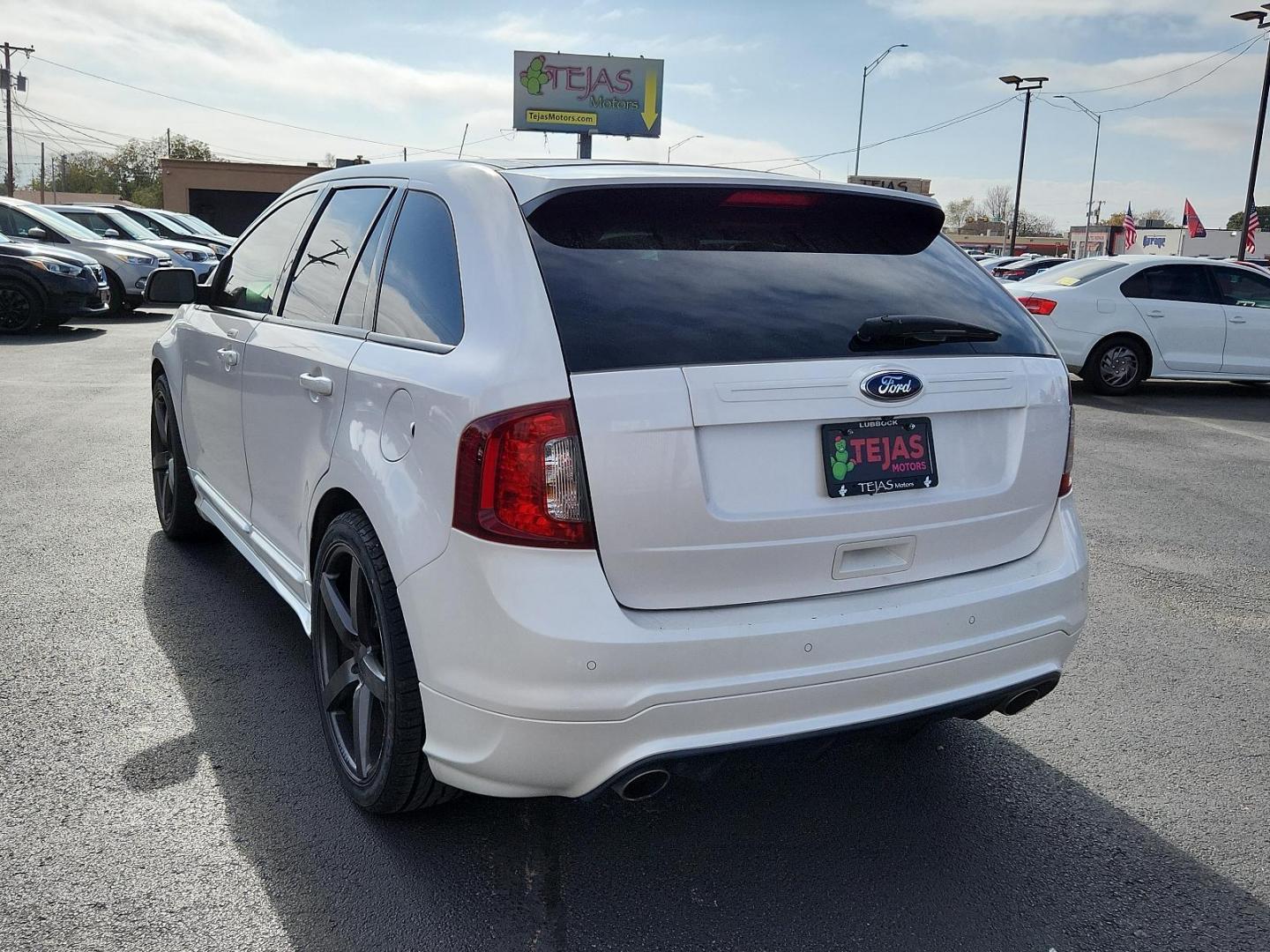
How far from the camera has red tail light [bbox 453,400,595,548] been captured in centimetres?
239

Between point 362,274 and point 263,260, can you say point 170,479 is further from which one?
point 362,274

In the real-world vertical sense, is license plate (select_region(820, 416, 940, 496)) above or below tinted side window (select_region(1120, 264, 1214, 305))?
below

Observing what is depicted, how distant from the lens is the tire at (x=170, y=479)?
5.25m

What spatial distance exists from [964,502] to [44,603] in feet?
12.4

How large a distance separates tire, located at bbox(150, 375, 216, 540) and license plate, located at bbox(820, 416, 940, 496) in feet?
11.7

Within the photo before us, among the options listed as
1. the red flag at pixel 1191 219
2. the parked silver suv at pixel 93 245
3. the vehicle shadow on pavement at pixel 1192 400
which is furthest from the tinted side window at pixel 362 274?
the red flag at pixel 1191 219

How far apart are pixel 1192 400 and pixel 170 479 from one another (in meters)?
11.5

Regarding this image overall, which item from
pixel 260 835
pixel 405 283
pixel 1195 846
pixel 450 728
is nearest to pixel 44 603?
pixel 260 835

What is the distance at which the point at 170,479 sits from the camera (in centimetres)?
541

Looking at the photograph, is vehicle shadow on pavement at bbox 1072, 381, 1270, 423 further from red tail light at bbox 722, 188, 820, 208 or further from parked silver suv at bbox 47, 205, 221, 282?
parked silver suv at bbox 47, 205, 221, 282

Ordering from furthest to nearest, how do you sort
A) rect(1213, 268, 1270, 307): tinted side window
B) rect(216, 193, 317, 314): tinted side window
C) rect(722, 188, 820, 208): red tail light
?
rect(1213, 268, 1270, 307): tinted side window < rect(216, 193, 317, 314): tinted side window < rect(722, 188, 820, 208): red tail light

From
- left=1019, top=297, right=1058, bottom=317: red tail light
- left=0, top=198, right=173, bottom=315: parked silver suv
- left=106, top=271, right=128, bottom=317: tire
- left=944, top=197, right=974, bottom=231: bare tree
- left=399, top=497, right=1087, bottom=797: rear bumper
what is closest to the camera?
left=399, top=497, right=1087, bottom=797: rear bumper

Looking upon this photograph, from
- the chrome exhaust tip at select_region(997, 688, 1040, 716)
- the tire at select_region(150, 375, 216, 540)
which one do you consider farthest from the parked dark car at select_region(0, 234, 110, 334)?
the chrome exhaust tip at select_region(997, 688, 1040, 716)

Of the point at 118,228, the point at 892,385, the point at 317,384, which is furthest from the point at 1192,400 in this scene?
the point at 118,228
